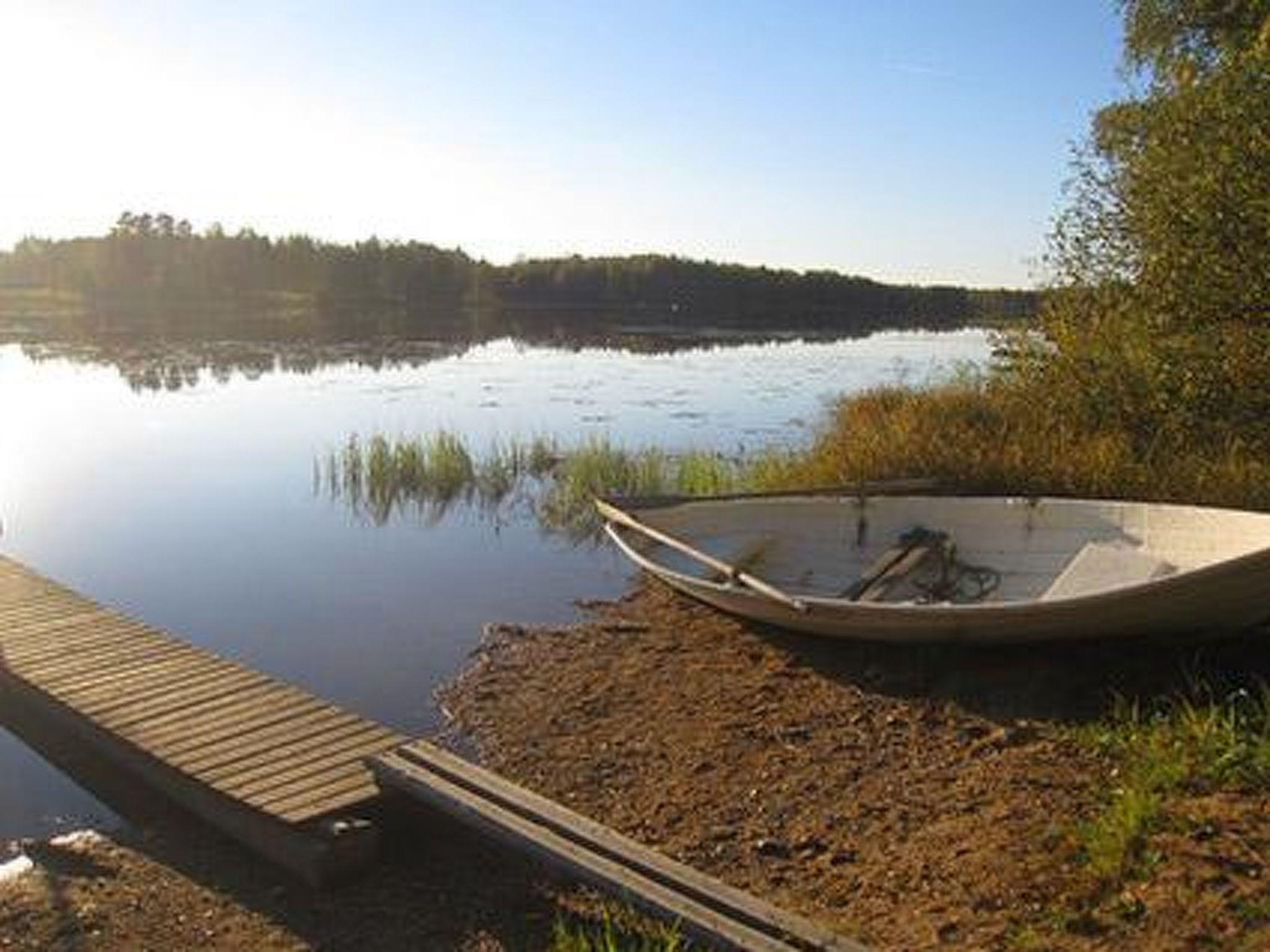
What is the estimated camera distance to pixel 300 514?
573 inches

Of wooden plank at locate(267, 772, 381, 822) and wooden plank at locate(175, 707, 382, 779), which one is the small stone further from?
wooden plank at locate(175, 707, 382, 779)

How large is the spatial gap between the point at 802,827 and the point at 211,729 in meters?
3.21

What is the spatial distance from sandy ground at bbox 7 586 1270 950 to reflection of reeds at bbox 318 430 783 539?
19.1 feet

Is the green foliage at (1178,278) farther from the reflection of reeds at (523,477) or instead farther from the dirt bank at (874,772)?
the dirt bank at (874,772)

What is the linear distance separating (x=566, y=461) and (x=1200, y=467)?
8033 millimetres

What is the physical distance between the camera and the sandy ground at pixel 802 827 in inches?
178

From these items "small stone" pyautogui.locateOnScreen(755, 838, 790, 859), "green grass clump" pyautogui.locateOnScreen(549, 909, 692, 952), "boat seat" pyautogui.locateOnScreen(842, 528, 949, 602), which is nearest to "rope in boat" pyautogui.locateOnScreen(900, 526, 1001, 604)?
"boat seat" pyautogui.locateOnScreen(842, 528, 949, 602)

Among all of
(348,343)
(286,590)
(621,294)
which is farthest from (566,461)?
(621,294)

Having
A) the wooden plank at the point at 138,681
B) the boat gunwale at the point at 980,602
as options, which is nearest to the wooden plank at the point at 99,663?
the wooden plank at the point at 138,681

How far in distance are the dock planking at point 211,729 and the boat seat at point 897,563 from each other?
3.52m

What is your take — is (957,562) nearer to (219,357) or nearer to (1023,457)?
(1023,457)

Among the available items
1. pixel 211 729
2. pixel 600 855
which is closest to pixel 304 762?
pixel 211 729

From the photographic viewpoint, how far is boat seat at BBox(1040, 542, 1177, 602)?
7.45 m

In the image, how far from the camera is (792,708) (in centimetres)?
740
